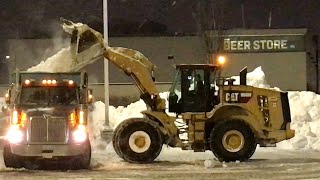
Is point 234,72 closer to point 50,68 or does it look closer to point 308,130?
point 308,130

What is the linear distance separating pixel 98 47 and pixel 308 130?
8.82m

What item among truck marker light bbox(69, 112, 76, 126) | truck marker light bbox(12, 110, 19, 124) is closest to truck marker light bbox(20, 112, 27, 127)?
truck marker light bbox(12, 110, 19, 124)

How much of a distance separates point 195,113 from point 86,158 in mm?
3663

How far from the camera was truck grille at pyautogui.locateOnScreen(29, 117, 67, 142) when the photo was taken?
1563 cm

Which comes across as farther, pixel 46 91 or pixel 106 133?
pixel 106 133

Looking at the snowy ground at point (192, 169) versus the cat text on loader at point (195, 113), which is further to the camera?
the cat text on loader at point (195, 113)

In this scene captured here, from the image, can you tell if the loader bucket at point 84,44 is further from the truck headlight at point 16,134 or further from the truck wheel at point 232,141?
the truck wheel at point 232,141

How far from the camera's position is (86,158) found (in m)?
16.2

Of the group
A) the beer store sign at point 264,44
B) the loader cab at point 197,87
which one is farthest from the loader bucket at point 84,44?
the beer store sign at point 264,44

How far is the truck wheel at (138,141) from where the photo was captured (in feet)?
58.6

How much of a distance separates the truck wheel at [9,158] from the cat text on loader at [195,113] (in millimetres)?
2845

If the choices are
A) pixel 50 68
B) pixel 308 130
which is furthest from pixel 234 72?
pixel 50 68

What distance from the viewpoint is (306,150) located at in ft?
70.2

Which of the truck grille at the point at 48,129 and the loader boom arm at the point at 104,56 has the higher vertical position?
the loader boom arm at the point at 104,56
